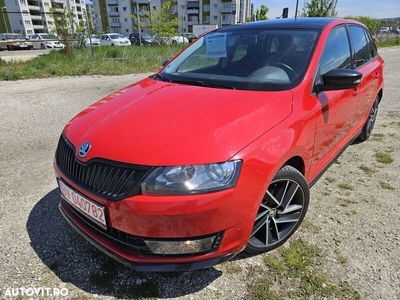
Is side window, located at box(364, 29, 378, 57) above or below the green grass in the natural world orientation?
above

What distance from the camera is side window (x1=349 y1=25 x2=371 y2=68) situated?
3.38 m

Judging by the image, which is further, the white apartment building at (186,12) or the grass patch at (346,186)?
the white apartment building at (186,12)

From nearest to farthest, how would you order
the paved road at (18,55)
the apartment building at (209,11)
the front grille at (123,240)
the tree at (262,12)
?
the front grille at (123,240) < the paved road at (18,55) < the tree at (262,12) < the apartment building at (209,11)

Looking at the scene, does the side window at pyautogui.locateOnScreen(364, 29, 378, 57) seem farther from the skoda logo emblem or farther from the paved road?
the paved road

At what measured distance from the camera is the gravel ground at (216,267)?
206cm

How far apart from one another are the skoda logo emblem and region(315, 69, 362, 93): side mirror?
174 centimetres

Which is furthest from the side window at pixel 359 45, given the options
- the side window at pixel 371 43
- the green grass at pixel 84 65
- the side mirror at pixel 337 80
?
the green grass at pixel 84 65

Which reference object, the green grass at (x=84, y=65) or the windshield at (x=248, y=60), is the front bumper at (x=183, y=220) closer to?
the windshield at (x=248, y=60)

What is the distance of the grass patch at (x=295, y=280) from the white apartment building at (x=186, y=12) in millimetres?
63889

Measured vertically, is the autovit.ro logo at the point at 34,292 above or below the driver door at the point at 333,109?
below

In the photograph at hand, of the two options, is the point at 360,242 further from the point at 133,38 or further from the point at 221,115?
the point at 133,38

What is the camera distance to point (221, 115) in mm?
1987

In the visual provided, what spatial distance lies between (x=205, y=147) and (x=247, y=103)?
566 millimetres

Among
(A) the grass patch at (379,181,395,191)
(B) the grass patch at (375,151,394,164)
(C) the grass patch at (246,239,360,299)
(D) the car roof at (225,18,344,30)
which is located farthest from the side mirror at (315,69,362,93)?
(B) the grass patch at (375,151,394,164)
